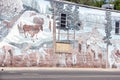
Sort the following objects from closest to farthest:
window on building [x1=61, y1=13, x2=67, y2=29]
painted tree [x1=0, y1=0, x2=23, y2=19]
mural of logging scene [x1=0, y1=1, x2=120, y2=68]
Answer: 1. painted tree [x1=0, y1=0, x2=23, y2=19]
2. mural of logging scene [x1=0, y1=1, x2=120, y2=68]
3. window on building [x1=61, y1=13, x2=67, y2=29]

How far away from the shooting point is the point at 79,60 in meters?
38.6

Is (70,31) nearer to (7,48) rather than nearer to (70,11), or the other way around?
(70,11)

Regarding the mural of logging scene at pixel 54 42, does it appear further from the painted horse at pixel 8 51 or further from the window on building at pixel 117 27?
the window on building at pixel 117 27

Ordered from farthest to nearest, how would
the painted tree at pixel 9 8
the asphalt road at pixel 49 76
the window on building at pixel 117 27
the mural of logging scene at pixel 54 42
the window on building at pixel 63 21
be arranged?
the window on building at pixel 117 27 < the window on building at pixel 63 21 < the mural of logging scene at pixel 54 42 < the painted tree at pixel 9 8 < the asphalt road at pixel 49 76

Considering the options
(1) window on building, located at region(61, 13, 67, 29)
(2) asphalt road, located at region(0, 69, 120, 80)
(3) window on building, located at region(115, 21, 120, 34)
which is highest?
(1) window on building, located at region(61, 13, 67, 29)

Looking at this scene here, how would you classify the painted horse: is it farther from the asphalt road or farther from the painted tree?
the asphalt road

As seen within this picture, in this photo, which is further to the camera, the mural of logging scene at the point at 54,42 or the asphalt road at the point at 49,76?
the mural of logging scene at the point at 54,42

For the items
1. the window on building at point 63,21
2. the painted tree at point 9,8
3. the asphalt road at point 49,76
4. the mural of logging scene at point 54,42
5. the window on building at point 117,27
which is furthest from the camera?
the window on building at point 117,27

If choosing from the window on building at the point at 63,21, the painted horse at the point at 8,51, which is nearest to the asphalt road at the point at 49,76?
the painted horse at the point at 8,51

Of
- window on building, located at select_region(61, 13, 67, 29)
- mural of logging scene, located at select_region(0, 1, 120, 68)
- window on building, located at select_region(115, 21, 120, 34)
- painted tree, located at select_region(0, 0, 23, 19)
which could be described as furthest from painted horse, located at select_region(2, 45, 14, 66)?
window on building, located at select_region(115, 21, 120, 34)

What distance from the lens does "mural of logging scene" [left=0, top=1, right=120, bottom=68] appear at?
110 ft

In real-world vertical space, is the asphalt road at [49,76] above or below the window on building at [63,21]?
below

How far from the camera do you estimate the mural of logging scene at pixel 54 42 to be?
33469 mm

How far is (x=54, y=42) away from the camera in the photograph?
119 ft
